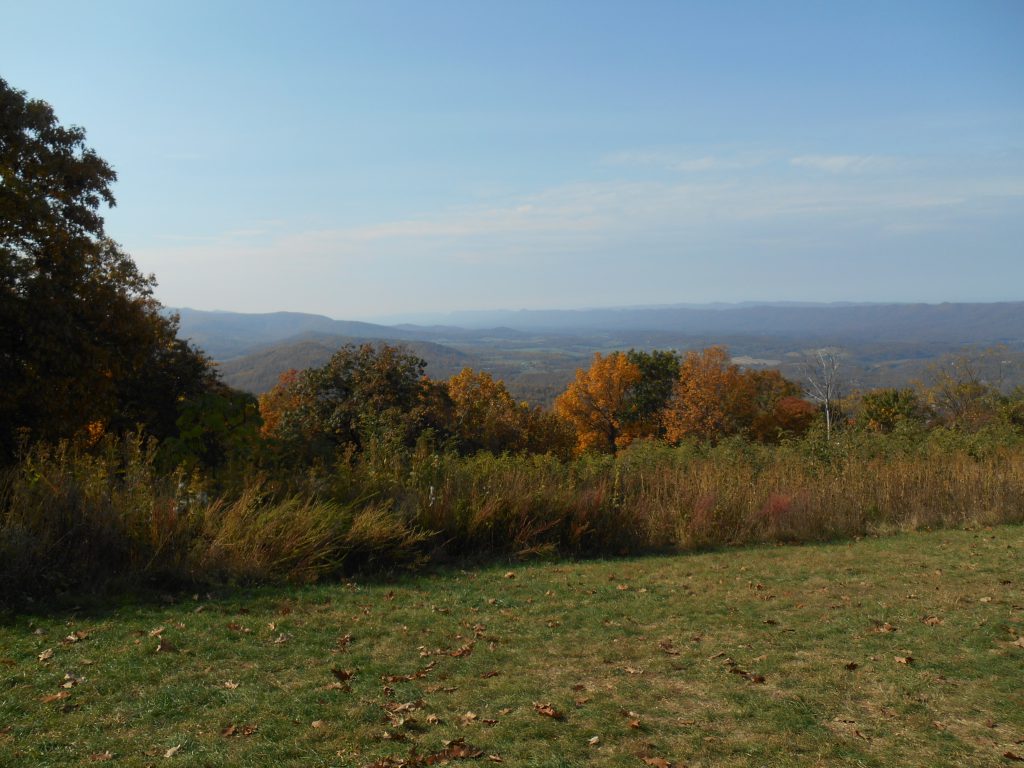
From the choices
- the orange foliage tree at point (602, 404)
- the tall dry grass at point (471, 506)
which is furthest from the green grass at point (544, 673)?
the orange foliage tree at point (602, 404)

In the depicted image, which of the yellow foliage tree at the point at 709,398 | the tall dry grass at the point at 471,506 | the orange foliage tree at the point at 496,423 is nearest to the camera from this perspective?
the tall dry grass at the point at 471,506

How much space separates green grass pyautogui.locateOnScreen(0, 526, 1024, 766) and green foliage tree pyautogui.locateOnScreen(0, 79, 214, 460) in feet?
39.3

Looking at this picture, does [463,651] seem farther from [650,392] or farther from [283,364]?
[283,364]

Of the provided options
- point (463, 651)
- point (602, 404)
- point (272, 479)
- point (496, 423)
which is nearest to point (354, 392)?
point (496, 423)

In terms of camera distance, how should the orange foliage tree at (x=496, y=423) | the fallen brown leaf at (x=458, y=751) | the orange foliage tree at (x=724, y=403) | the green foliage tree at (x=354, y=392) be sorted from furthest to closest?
the orange foliage tree at (x=724, y=403) → the orange foliage tree at (x=496, y=423) → the green foliage tree at (x=354, y=392) → the fallen brown leaf at (x=458, y=751)

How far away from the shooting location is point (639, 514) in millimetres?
9898

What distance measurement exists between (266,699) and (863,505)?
29.8ft

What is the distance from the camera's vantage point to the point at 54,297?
17.0 meters

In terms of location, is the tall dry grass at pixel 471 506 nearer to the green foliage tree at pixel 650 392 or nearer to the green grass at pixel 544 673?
the green grass at pixel 544 673

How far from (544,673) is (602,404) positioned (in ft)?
197

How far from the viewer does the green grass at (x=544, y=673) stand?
3678 millimetres

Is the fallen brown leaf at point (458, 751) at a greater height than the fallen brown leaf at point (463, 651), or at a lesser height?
greater

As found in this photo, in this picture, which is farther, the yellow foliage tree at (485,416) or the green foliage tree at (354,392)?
the yellow foliage tree at (485,416)

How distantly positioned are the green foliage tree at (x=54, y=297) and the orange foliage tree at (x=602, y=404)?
46572mm
